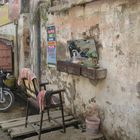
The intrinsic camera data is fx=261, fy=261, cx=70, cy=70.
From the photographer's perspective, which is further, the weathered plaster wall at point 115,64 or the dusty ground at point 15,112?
the dusty ground at point 15,112

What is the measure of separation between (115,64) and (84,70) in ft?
2.09

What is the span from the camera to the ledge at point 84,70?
435cm

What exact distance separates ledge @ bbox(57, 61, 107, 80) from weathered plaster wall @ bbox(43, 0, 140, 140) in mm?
125

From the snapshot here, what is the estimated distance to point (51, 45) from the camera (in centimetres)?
648

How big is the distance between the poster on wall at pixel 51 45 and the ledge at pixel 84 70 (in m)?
0.97

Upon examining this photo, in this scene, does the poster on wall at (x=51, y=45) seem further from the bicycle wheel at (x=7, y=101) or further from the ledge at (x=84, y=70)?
the bicycle wheel at (x=7, y=101)

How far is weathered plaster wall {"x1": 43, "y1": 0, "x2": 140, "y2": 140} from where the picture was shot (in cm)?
385

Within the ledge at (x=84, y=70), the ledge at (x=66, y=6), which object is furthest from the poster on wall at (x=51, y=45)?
the ledge at (x=84, y=70)

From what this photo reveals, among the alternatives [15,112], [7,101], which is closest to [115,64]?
[15,112]

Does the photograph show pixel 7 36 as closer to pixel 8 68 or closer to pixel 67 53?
pixel 8 68

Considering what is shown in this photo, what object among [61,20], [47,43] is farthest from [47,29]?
[61,20]

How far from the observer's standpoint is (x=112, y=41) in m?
4.26

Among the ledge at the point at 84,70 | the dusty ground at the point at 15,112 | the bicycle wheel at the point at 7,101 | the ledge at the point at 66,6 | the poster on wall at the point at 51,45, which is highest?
the ledge at the point at 66,6

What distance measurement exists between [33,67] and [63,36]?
6.57 feet
